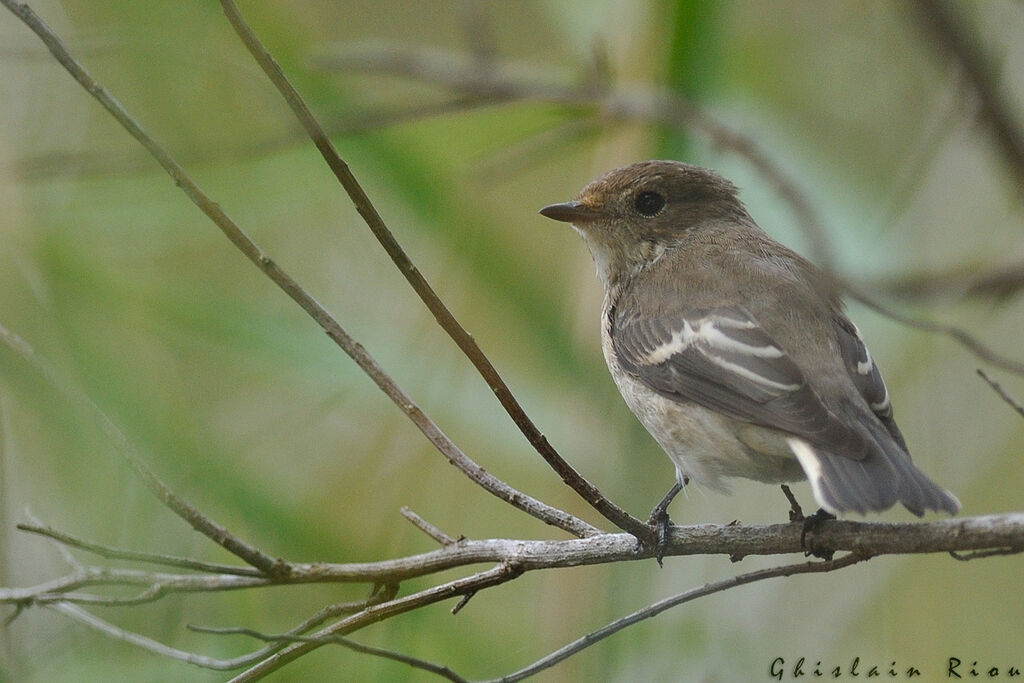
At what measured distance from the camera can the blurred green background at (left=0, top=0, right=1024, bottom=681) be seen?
2436 millimetres

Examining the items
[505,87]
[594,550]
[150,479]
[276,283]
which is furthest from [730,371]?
[150,479]

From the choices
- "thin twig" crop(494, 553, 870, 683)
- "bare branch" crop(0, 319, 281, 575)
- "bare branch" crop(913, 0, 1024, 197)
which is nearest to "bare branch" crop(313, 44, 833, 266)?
"thin twig" crop(494, 553, 870, 683)

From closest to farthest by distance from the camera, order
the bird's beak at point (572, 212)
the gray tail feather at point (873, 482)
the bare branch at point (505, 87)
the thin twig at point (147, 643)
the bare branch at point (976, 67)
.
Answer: the bare branch at point (976, 67), the thin twig at point (147, 643), the gray tail feather at point (873, 482), the bare branch at point (505, 87), the bird's beak at point (572, 212)

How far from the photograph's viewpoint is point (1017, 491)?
12.8 feet

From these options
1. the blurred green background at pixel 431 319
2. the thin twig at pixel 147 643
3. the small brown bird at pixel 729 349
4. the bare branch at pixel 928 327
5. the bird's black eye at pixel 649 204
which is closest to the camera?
the bare branch at pixel 928 327

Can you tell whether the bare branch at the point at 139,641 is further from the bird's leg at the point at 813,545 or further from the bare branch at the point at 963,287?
the bare branch at the point at 963,287

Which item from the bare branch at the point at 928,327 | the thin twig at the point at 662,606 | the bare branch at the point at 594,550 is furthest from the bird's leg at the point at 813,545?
the bare branch at the point at 928,327

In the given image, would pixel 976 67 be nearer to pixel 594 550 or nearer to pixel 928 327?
pixel 928 327

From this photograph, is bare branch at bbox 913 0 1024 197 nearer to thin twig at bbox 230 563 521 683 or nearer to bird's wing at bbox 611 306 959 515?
bird's wing at bbox 611 306 959 515

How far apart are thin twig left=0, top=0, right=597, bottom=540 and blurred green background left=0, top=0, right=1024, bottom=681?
0.43 m

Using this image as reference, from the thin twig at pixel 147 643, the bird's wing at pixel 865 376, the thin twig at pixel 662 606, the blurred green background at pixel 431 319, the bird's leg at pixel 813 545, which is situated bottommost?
the thin twig at pixel 662 606

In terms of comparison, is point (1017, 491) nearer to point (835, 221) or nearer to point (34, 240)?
point (835, 221)

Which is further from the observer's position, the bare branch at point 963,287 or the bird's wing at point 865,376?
the bird's wing at point 865,376

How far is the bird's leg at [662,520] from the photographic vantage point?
2047 mm
